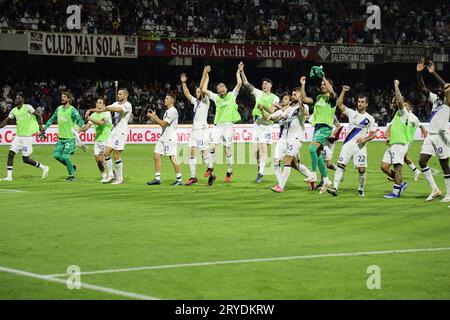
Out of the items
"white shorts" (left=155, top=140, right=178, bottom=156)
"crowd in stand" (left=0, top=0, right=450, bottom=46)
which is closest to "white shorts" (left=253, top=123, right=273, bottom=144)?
"white shorts" (left=155, top=140, right=178, bottom=156)

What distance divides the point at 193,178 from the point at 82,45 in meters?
25.8

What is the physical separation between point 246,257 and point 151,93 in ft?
128

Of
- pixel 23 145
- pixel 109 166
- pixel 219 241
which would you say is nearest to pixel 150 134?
pixel 23 145

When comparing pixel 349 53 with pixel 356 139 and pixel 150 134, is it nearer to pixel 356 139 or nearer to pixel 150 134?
pixel 150 134

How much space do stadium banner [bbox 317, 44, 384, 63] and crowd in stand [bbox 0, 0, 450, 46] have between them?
126 centimetres

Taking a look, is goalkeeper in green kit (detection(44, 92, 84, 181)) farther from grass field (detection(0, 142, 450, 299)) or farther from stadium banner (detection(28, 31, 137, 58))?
stadium banner (detection(28, 31, 137, 58))

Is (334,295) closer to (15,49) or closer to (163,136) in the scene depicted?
(163,136)

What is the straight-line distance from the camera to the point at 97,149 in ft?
74.2

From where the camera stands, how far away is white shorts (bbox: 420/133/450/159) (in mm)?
18016

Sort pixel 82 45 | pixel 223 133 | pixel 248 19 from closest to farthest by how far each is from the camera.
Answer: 1. pixel 223 133
2. pixel 82 45
3. pixel 248 19

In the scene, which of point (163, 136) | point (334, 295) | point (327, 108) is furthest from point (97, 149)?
point (334, 295)

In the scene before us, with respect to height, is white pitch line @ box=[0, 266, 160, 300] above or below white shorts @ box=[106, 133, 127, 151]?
below

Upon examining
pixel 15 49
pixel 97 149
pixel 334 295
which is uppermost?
pixel 15 49

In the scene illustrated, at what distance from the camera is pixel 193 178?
22.4 m
